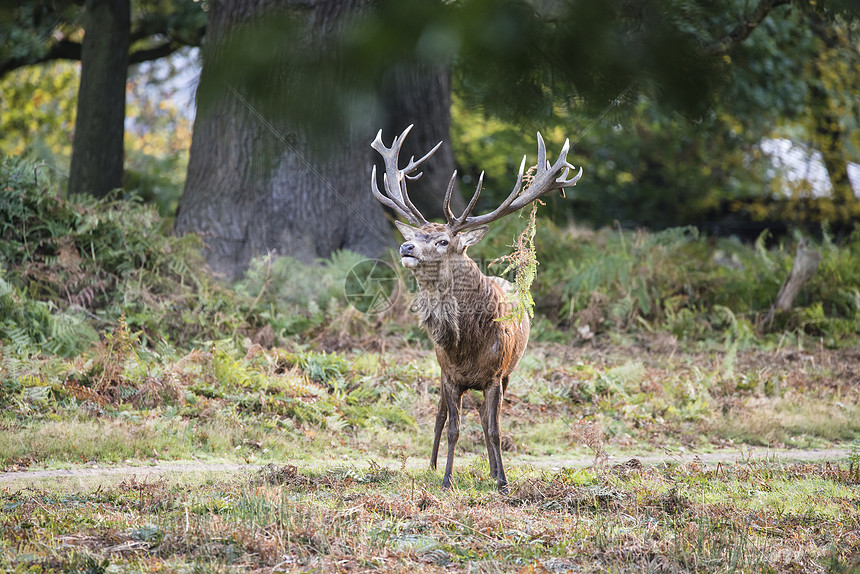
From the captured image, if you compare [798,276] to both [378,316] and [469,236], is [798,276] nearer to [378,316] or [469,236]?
[378,316]

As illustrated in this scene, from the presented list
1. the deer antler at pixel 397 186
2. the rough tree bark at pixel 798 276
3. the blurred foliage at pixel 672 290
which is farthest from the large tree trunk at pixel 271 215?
the rough tree bark at pixel 798 276

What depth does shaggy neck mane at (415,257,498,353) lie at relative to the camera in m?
7.27

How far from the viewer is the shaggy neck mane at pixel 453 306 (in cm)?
727

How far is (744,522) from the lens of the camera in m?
6.15

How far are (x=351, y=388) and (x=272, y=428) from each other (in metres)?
1.51

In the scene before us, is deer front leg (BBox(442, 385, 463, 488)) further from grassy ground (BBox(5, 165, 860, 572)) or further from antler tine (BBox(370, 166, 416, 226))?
antler tine (BBox(370, 166, 416, 226))

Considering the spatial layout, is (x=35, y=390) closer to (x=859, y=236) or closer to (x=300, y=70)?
(x=300, y=70)

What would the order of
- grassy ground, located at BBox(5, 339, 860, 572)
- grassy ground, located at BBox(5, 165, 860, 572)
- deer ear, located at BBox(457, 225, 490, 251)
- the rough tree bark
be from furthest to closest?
the rough tree bark, deer ear, located at BBox(457, 225, 490, 251), grassy ground, located at BBox(5, 165, 860, 572), grassy ground, located at BBox(5, 339, 860, 572)

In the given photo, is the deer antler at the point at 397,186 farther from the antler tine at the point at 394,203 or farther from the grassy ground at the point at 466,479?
the grassy ground at the point at 466,479

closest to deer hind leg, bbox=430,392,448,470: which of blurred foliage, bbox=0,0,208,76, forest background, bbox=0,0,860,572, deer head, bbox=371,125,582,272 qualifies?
forest background, bbox=0,0,860,572

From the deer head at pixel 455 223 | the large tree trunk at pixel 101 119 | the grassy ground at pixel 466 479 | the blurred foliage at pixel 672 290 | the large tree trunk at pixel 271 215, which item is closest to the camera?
the grassy ground at pixel 466 479

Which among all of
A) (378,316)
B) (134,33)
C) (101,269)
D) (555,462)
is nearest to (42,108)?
(134,33)

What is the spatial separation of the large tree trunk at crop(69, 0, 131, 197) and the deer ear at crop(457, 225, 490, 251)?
8.59 m

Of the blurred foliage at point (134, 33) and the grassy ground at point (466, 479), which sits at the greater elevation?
the blurred foliage at point (134, 33)
